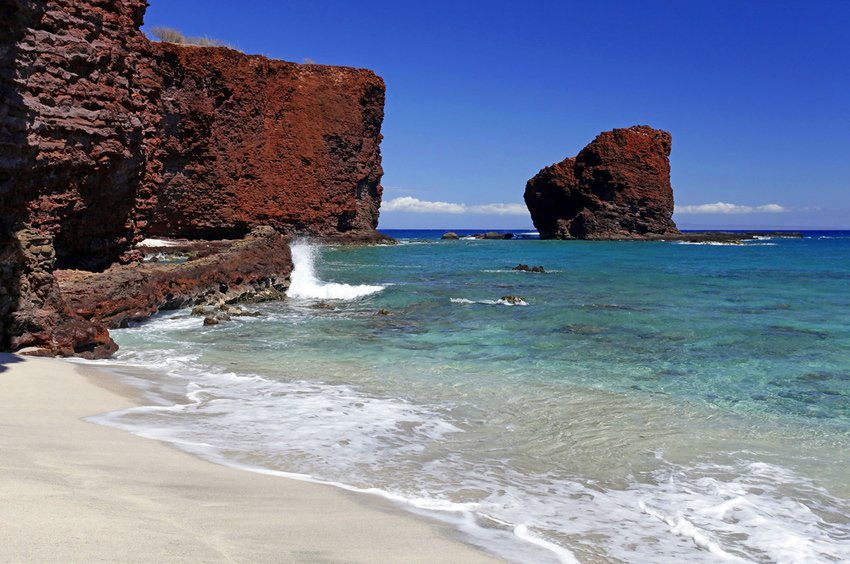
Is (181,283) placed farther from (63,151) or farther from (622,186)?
(622,186)

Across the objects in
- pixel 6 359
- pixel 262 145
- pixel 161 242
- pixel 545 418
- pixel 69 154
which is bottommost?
pixel 545 418

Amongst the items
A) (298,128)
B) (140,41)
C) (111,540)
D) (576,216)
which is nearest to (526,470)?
(111,540)

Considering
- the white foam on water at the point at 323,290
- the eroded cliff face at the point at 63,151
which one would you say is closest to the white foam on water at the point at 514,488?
the eroded cliff face at the point at 63,151

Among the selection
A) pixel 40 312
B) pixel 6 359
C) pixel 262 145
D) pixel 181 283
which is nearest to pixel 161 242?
pixel 262 145

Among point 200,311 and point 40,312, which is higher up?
point 40,312

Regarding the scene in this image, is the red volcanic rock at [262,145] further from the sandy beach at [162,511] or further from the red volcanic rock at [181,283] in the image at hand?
the sandy beach at [162,511]

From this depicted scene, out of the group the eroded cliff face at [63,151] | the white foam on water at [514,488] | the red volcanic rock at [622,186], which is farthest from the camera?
the red volcanic rock at [622,186]

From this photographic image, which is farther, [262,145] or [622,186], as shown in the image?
[622,186]

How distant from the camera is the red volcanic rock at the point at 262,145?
4588cm

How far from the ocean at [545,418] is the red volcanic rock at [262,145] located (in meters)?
35.9

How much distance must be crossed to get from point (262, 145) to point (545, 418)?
48662 millimetres

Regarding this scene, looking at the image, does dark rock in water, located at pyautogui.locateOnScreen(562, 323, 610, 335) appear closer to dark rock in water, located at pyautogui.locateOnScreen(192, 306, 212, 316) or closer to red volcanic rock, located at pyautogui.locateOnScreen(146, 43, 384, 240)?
dark rock in water, located at pyautogui.locateOnScreen(192, 306, 212, 316)

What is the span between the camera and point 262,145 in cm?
5156

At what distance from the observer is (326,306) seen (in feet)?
52.8
